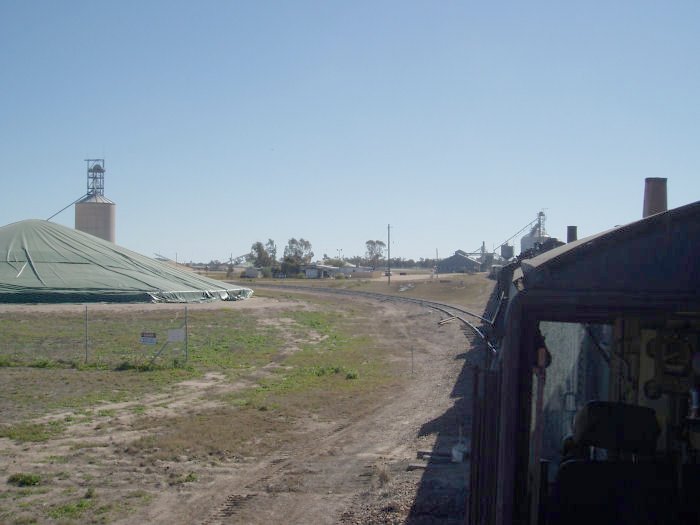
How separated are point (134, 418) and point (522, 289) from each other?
1308 centimetres

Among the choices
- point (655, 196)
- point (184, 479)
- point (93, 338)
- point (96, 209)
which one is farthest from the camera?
point (96, 209)

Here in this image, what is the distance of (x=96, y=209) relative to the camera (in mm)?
78875

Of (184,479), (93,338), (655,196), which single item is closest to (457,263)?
(93,338)

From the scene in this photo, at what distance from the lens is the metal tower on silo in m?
78.8

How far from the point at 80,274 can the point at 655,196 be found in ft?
156

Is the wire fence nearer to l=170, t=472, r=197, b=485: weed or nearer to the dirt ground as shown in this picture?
the dirt ground

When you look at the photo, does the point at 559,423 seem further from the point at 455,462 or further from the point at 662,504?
the point at 662,504

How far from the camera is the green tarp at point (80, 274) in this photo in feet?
157

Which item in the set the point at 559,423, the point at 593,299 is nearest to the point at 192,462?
the point at 559,423

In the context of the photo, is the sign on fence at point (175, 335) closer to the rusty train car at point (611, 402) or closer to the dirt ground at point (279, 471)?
the dirt ground at point (279, 471)

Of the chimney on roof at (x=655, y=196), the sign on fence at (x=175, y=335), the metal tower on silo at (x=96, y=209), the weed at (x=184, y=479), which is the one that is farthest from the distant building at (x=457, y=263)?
the chimney on roof at (x=655, y=196)

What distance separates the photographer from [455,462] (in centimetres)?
1116

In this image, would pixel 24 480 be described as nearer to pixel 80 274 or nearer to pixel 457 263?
pixel 80 274

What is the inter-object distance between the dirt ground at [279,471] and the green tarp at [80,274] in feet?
107
